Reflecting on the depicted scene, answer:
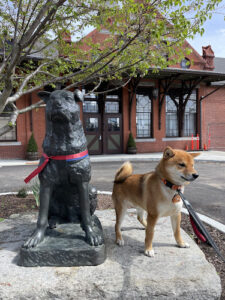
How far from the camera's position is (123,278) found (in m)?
1.91

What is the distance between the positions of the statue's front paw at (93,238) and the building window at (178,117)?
539 inches

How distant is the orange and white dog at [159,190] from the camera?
198cm

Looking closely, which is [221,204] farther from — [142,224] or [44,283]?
[44,283]

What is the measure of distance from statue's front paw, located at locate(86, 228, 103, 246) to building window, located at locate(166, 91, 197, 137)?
44.9 ft

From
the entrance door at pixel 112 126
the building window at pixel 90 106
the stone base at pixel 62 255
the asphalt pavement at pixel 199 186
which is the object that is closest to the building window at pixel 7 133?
the asphalt pavement at pixel 199 186

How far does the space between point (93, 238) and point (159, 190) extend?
2.50 feet

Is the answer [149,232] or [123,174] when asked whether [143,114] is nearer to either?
[123,174]

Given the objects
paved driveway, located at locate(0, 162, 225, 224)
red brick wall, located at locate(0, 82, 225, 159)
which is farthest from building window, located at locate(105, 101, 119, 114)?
paved driveway, located at locate(0, 162, 225, 224)

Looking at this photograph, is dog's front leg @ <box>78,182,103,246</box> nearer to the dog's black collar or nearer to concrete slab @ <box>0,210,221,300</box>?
concrete slab @ <box>0,210,221,300</box>

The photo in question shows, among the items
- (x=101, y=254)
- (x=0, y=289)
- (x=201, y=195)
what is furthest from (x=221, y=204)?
(x=0, y=289)

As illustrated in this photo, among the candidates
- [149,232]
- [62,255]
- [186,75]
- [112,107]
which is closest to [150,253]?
→ [149,232]

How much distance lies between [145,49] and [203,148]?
1354 centimetres

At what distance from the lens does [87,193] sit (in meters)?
2.28

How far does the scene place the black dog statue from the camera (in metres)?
2.09
